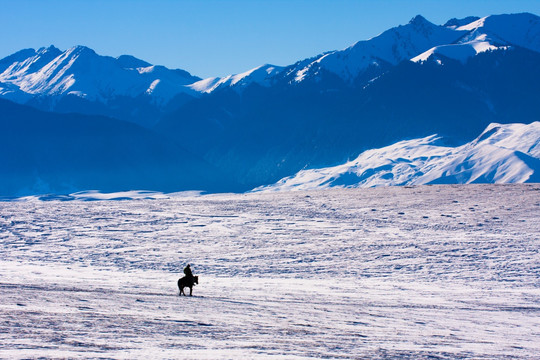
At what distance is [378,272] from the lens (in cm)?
2869

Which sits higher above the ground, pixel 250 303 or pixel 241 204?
pixel 241 204

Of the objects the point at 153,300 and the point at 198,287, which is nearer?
the point at 153,300

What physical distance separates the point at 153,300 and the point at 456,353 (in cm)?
901

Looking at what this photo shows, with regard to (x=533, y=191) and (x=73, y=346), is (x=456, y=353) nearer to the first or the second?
(x=73, y=346)

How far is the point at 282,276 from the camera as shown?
2806cm

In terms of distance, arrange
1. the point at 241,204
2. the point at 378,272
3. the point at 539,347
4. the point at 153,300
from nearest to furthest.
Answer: the point at 539,347, the point at 153,300, the point at 378,272, the point at 241,204

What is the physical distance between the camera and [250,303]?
20328 millimetres

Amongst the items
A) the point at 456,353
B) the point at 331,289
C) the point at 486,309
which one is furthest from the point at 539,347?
the point at 331,289

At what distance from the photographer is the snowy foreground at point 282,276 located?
48.6ft

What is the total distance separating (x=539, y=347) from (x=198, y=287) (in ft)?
39.8

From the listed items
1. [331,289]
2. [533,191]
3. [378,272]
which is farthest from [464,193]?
[331,289]

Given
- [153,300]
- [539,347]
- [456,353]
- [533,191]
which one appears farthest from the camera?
[533,191]

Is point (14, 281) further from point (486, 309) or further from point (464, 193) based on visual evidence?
point (464, 193)

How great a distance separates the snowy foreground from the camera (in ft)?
A: 48.6
